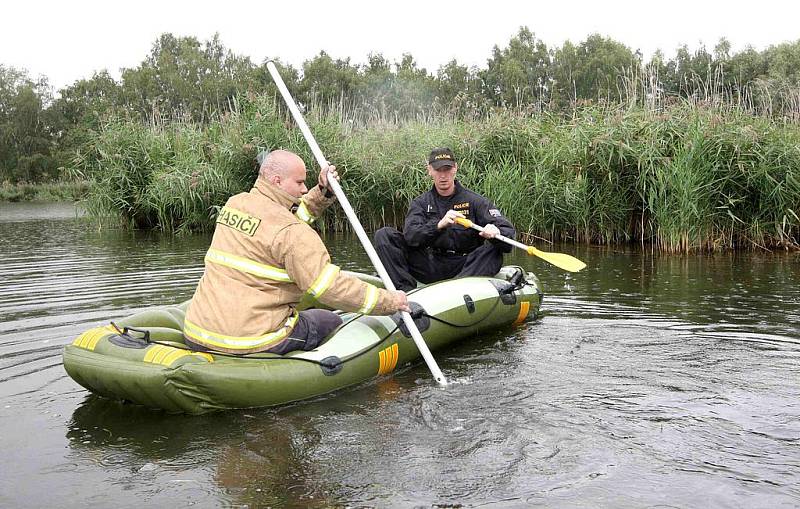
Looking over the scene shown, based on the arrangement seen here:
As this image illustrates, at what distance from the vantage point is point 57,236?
45.7 feet

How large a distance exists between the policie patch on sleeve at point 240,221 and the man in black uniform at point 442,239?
2.07 meters

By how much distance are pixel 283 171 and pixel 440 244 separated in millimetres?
2346

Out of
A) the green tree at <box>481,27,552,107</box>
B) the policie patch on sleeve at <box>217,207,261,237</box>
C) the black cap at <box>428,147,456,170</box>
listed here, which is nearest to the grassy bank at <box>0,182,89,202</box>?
the green tree at <box>481,27,552,107</box>

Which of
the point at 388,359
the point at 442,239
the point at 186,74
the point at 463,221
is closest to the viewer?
the point at 388,359

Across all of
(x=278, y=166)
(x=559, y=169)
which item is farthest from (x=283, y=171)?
(x=559, y=169)

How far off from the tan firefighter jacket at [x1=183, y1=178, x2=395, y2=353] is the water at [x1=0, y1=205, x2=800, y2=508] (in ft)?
1.44

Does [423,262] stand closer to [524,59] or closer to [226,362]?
[226,362]

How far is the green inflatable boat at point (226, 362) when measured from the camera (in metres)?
3.89

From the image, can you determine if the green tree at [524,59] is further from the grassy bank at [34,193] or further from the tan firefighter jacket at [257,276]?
the tan firefighter jacket at [257,276]

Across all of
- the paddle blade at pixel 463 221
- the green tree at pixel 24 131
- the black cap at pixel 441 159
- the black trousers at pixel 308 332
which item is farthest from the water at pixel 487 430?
the green tree at pixel 24 131

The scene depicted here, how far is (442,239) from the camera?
615 centimetres

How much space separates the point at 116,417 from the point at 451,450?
179 cm

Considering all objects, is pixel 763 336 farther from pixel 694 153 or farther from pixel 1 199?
pixel 1 199

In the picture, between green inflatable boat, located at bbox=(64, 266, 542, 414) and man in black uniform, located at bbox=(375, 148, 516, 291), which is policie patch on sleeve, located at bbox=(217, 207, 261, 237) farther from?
man in black uniform, located at bbox=(375, 148, 516, 291)
